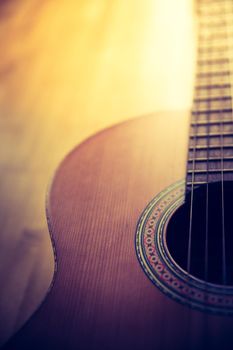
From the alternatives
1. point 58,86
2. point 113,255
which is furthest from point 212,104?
point 58,86

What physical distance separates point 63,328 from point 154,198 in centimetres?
33

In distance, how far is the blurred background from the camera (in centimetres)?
99

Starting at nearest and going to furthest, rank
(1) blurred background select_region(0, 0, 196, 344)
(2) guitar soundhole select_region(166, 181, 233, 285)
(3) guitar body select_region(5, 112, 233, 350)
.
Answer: (3) guitar body select_region(5, 112, 233, 350), (2) guitar soundhole select_region(166, 181, 233, 285), (1) blurred background select_region(0, 0, 196, 344)

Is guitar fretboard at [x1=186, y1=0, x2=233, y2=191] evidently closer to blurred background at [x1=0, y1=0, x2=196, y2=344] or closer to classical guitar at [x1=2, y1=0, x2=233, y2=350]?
classical guitar at [x1=2, y1=0, x2=233, y2=350]

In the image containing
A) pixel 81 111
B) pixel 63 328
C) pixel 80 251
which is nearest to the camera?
pixel 63 328

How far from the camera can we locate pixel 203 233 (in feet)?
2.91

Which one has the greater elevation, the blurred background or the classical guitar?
the blurred background

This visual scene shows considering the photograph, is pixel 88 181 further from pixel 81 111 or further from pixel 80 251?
pixel 81 111

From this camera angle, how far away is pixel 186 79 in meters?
1.35

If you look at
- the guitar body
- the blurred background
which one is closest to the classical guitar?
the guitar body

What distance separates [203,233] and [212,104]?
13.7 inches

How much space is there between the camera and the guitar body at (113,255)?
0.62 meters

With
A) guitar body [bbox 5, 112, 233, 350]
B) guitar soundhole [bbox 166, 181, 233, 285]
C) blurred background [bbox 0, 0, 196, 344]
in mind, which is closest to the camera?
guitar body [bbox 5, 112, 233, 350]

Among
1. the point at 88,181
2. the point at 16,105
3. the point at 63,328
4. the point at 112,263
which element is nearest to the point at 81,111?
the point at 16,105
